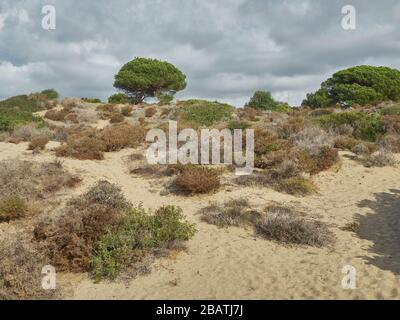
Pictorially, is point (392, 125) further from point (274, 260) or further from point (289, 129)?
point (274, 260)

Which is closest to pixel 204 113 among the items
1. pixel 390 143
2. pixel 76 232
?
pixel 390 143

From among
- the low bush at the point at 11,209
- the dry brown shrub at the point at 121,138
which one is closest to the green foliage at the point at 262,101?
the dry brown shrub at the point at 121,138

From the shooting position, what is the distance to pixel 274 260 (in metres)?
7.76

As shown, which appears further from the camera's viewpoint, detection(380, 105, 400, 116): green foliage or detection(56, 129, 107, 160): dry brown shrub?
detection(380, 105, 400, 116): green foliage

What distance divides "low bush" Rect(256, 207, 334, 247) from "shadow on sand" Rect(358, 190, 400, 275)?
94 centimetres

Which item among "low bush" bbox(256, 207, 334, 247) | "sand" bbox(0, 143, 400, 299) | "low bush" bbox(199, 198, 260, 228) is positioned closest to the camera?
"sand" bbox(0, 143, 400, 299)

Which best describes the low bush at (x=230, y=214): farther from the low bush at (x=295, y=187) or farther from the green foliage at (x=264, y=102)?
the green foliage at (x=264, y=102)

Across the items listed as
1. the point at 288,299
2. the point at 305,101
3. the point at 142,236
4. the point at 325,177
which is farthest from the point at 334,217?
the point at 305,101

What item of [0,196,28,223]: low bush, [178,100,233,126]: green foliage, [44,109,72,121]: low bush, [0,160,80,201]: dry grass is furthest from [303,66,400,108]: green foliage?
[0,196,28,223]: low bush

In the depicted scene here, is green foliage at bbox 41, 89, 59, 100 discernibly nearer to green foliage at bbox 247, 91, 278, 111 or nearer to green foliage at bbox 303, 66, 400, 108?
green foliage at bbox 247, 91, 278, 111

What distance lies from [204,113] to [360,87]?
51.5 ft

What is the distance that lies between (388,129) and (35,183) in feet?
45.3

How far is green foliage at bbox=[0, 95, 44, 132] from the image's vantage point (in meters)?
20.0

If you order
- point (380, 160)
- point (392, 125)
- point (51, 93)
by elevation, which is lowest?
point (380, 160)
